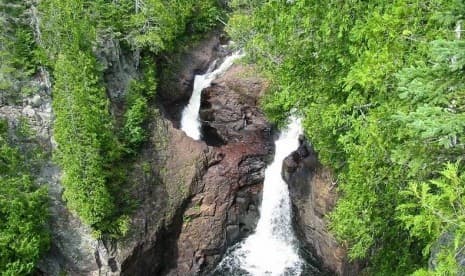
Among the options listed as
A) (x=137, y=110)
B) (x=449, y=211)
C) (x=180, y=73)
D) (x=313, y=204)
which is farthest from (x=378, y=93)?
(x=180, y=73)

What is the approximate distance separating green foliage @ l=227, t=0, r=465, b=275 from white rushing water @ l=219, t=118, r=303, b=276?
8.40 m

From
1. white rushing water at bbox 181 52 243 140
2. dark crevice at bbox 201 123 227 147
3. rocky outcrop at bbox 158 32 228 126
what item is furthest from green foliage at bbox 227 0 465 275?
rocky outcrop at bbox 158 32 228 126

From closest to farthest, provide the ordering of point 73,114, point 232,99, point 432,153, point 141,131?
1. point 432,153
2. point 73,114
3. point 141,131
4. point 232,99

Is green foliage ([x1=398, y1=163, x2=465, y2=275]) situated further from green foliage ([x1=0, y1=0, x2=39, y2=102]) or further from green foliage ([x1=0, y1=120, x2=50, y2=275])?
green foliage ([x1=0, y1=0, x2=39, y2=102])

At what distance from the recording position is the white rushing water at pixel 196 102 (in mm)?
24969

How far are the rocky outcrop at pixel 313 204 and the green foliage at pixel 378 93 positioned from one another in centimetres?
510

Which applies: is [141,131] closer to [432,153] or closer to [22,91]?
[22,91]

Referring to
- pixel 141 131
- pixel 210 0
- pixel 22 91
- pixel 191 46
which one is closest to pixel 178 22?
pixel 191 46

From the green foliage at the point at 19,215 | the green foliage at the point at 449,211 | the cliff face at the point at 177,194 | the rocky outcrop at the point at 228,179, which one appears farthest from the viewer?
the rocky outcrop at the point at 228,179

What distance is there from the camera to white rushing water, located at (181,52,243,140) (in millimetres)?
24969

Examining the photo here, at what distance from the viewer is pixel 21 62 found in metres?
18.1

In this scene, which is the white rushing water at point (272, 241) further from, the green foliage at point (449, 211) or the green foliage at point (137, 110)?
the green foliage at point (449, 211)

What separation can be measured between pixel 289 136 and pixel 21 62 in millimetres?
14061

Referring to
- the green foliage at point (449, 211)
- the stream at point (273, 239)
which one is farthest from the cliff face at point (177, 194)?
the green foliage at point (449, 211)
